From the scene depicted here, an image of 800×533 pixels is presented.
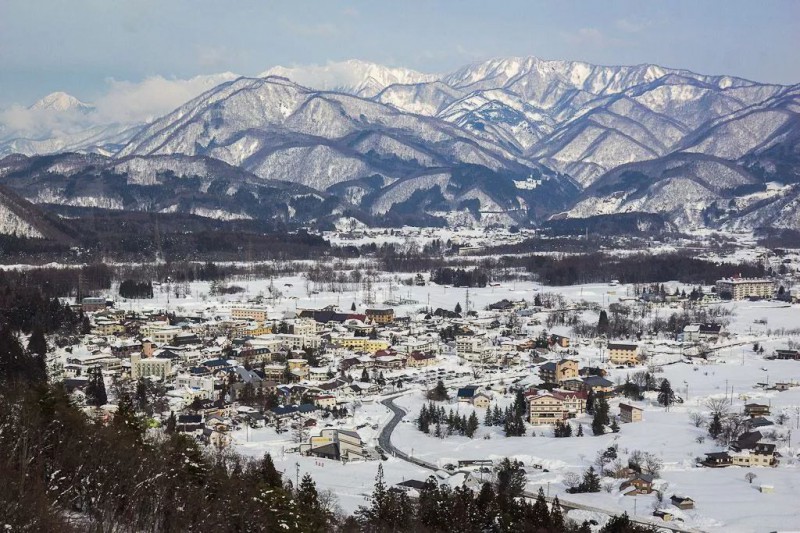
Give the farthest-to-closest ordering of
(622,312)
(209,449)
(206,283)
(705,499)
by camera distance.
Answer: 1. (206,283)
2. (622,312)
3. (209,449)
4. (705,499)

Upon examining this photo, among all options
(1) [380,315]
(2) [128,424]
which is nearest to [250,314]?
(1) [380,315]

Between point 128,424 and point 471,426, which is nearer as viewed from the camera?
point 128,424

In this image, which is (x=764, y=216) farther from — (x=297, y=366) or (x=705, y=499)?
(x=705, y=499)

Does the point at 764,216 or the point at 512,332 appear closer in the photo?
the point at 512,332

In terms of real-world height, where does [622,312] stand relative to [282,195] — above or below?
below

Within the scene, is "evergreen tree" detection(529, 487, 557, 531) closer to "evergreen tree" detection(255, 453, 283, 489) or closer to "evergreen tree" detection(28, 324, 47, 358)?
"evergreen tree" detection(255, 453, 283, 489)

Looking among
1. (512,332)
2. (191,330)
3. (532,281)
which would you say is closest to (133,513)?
(191,330)

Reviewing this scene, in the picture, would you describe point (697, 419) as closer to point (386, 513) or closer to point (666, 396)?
point (666, 396)
